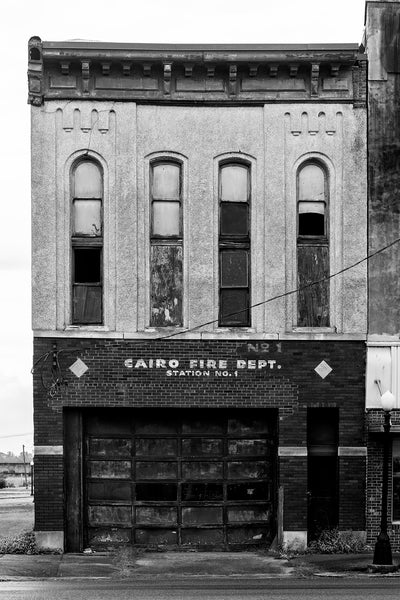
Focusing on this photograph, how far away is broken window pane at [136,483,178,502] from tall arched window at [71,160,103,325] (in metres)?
3.50

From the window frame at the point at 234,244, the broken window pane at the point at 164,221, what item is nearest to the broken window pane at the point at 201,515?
the window frame at the point at 234,244

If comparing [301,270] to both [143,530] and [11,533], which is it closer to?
[143,530]

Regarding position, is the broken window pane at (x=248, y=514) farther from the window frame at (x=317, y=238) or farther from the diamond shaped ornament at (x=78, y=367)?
the diamond shaped ornament at (x=78, y=367)

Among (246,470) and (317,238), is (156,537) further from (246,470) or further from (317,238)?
(317,238)

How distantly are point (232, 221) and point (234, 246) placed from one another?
1.73ft

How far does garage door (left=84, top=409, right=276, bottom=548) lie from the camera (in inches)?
888

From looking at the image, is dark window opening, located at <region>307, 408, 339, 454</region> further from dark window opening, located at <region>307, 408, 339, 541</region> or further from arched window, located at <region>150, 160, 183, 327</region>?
arched window, located at <region>150, 160, 183, 327</region>

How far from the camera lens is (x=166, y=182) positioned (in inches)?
897

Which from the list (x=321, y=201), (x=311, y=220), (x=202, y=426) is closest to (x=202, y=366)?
(x=202, y=426)

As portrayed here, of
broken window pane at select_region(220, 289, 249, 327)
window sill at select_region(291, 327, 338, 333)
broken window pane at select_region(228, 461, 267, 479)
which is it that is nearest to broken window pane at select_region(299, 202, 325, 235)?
broken window pane at select_region(220, 289, 249, 327)

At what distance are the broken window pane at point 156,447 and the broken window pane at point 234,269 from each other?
344cm

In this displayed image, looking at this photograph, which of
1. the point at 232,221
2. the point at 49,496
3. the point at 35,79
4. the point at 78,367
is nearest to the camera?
the point at 49,496

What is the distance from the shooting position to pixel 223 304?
894 inches

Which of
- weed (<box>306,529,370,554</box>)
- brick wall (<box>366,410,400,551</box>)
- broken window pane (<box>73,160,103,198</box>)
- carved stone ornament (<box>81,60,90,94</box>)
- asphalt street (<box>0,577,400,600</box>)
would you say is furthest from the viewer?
broken window pane (<box>73,160,103,198</box>)
